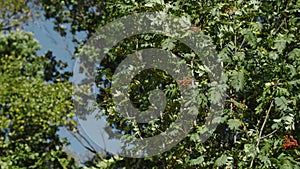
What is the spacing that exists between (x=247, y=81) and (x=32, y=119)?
16.0ft

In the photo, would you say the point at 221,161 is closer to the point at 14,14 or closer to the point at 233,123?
the point at 233,123

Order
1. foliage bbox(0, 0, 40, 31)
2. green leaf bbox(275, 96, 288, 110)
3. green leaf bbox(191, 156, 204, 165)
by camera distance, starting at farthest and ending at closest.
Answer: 1. foliage bbox(0, 0, 40, 31)
2. green leaf bbox(191, 156, 204, 165)
3. green leaf bbox(275, 96, 288, 110)

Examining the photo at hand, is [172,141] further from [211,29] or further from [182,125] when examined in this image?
[211,29]

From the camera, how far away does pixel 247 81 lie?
121 inches

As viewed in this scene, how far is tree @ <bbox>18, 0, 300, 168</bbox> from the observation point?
9.47 ft

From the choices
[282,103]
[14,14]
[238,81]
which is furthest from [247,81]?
[14,14]

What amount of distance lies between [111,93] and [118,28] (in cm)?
174

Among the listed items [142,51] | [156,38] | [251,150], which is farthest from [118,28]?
[251,150]

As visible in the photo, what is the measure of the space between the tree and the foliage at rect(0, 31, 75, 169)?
3.82 metres

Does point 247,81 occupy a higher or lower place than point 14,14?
lower

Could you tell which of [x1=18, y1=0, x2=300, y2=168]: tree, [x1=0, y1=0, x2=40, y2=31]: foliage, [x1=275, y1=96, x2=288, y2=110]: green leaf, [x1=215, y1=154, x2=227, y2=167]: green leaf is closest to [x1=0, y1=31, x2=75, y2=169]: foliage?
[x1=0, y1=0, x2=40, y2=31]: foliage

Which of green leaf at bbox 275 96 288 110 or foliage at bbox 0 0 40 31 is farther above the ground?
foliage at bbox 0 0 40 31

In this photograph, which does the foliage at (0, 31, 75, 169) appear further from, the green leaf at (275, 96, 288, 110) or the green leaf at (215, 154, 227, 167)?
the green leaf at (275, 96, 288, 110)

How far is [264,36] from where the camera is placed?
3.23m
